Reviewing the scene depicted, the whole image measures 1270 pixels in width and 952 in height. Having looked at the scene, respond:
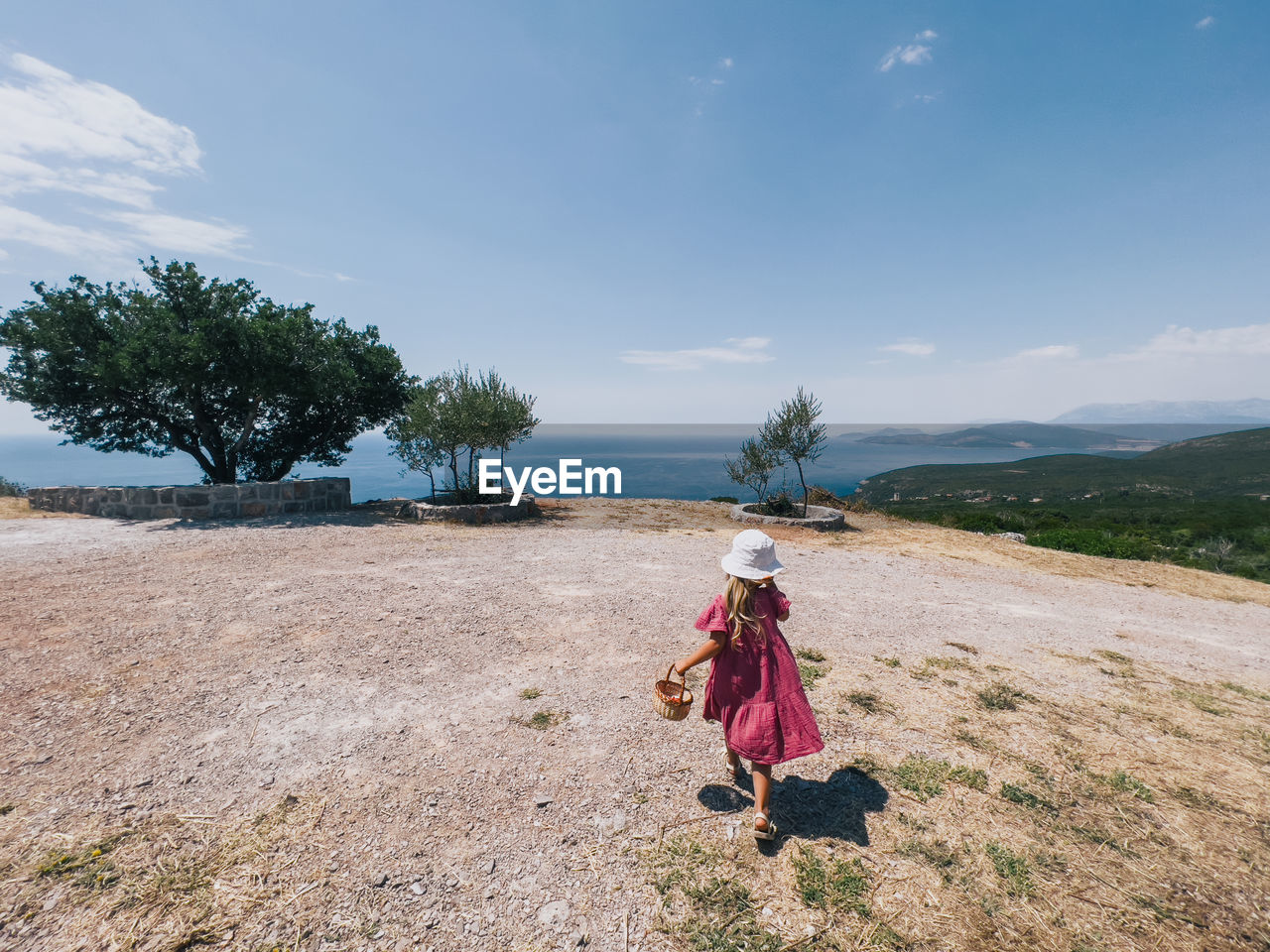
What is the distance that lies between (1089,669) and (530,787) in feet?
23.6

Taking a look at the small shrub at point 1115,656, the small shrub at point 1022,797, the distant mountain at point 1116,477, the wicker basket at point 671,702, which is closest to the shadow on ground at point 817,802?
the wicker basket at point 671,702

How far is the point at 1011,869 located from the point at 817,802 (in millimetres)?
1208

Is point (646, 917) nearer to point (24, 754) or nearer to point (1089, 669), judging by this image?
point (24, 754)

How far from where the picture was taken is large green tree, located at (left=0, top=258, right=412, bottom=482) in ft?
48.9

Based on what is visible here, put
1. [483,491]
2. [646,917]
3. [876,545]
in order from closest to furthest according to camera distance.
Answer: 1. [646,917]
2. [876,545]
3. [483,491]

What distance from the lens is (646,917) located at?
114 inches

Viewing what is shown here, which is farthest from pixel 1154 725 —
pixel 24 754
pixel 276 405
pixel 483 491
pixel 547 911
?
pixel 276 405

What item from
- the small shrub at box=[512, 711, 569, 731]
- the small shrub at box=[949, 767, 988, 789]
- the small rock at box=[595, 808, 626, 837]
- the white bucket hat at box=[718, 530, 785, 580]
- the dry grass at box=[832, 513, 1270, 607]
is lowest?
the dry grass at box=[832, 513, 1270, 607]

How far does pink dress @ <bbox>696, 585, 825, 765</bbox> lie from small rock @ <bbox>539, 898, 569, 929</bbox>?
1390 millimetres

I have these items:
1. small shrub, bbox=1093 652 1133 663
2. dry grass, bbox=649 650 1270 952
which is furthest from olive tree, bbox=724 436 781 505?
dry grass, bbox=649 650 1270 952

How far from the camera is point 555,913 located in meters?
2.91

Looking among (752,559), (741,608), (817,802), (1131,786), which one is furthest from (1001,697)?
(752,559)

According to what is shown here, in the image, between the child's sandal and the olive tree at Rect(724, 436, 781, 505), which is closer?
the child's sandal

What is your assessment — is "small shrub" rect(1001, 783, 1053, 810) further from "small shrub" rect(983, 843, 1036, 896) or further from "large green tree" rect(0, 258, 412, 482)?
"large green tree" rect(0, 258, 412, 482)
